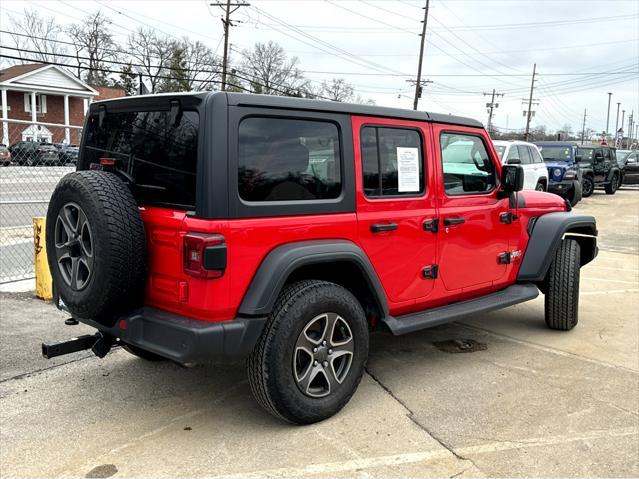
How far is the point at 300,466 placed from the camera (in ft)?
10.1

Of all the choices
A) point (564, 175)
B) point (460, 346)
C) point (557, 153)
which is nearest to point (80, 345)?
point (460, 346)

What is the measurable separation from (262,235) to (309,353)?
2.58 ft

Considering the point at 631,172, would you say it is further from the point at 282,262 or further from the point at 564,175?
the point at 282,262

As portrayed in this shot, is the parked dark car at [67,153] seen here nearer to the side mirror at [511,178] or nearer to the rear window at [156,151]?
the rear window at [156,151]

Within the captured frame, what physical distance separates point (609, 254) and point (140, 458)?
910 centimetres

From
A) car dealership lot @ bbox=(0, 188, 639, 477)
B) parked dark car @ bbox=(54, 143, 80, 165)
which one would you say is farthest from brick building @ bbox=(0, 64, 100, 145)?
car dealership lot @ bbox=(0, 188, 639, 477)

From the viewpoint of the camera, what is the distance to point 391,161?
13.1ft

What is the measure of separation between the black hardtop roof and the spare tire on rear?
0.54 metres

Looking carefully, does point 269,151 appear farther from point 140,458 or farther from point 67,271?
point 140,458

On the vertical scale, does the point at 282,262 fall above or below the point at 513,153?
below

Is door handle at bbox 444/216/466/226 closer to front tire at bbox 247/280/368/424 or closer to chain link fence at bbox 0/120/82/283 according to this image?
front tire at bbox 247/280/368/424

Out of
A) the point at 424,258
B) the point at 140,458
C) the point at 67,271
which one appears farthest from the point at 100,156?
the point at 424,258

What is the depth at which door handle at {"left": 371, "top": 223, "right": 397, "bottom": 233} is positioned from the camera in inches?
148

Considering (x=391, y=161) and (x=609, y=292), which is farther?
(x=609, y=292)
